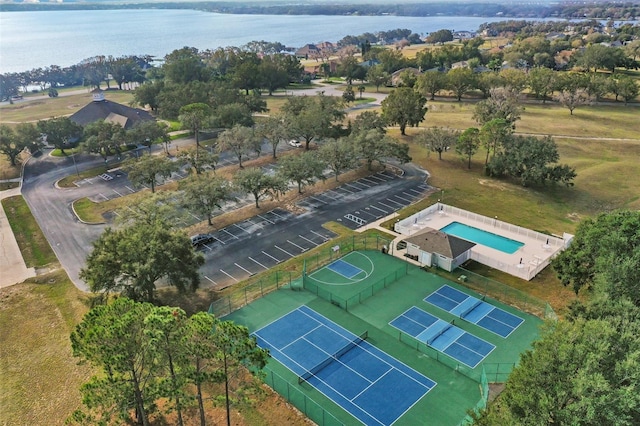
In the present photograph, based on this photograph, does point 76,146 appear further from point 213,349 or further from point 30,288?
point 213,349

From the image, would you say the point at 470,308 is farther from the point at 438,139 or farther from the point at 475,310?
the point at 438,139

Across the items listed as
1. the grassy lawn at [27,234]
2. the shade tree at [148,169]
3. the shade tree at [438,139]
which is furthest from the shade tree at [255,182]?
the shade tree at [438,139]

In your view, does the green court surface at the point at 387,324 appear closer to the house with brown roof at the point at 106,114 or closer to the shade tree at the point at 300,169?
the shade tree at the point at 300,169

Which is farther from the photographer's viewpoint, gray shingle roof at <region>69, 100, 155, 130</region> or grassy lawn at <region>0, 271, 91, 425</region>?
gray shingle roof at <region>69, 100, 155, 130</region>

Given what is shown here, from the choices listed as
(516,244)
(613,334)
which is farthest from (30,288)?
(516,244)

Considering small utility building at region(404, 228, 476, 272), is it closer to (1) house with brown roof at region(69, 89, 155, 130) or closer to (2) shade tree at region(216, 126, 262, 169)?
(2) shade tree at region(216, 126, 262, 169)

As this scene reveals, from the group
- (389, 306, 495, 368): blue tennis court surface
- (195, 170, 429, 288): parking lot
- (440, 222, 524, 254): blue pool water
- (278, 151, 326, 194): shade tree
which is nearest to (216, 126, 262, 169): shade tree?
(278, 151, 326, 194): shade tree
